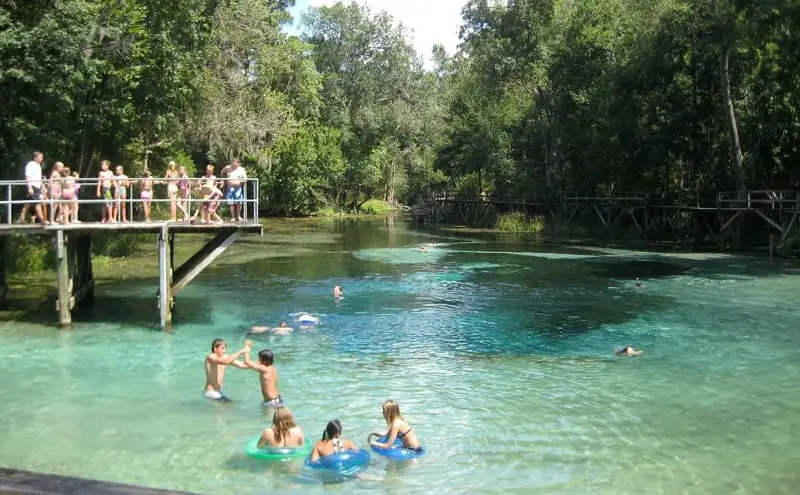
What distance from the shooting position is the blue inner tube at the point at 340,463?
11.0m

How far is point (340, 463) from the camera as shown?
1099cm

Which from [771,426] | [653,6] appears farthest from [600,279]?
[653,6]

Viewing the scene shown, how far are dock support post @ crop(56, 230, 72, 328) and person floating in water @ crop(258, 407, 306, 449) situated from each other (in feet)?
35.9

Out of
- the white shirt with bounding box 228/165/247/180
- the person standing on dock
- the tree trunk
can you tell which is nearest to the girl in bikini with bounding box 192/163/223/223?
the white shirt with bounding box 228/165/247/180

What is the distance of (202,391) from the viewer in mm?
15203

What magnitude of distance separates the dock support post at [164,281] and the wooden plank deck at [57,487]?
1593 centimetres

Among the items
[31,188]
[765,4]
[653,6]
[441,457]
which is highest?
[653,6]

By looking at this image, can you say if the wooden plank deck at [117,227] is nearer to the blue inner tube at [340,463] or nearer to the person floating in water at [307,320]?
the person floating in water at [307,320]

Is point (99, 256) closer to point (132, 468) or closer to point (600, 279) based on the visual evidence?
point (600, 279)

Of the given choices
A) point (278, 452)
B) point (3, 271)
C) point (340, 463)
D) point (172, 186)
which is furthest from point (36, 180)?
point (340, 463)

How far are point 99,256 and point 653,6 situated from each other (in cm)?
4119

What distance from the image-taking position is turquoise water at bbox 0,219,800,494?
11.3m

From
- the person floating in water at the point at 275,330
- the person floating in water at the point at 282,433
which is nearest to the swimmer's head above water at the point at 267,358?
the person floating in water at the point at 282,433

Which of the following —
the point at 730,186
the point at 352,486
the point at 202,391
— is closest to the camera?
the point at 352,486
